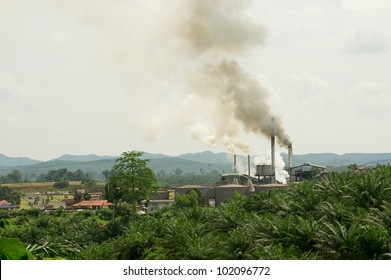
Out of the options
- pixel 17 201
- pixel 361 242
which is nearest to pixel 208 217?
pixel 361 242

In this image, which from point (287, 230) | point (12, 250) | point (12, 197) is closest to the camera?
point (12, 250)

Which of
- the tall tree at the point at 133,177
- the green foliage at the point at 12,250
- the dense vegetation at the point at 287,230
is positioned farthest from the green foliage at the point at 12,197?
the green foliage at the point at 12,250

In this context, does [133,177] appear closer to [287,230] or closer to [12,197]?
[287,230]

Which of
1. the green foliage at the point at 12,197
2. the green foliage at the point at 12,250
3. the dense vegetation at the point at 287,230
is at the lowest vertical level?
the green foliage at the point at 12,197

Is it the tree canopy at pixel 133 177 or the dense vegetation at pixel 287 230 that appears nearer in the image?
the dense vegetation at pixel 287 230

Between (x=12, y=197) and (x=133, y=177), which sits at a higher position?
(x=133, y=177)

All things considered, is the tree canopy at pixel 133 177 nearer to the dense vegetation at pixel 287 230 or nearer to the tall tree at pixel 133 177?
the tall tree at pixel 133 177

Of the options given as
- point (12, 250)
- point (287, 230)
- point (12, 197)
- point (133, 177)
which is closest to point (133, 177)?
point (133, 177)

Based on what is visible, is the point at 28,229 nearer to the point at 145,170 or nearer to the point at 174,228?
the point at 145,170

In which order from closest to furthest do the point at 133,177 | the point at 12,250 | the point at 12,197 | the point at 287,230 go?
the point at 12,250 → the point at 287,230 → the point at 133,177 → the point at 12,197

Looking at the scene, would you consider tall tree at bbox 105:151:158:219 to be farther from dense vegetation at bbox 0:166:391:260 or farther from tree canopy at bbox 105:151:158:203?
dense vegetation at bbox 0:166:391:260

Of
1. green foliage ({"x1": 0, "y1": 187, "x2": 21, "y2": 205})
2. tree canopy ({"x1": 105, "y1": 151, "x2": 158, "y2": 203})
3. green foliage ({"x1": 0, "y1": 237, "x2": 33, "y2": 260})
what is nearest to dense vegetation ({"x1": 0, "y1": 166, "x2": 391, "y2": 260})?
A: green foliage ({"x1": 0, "y1": 237, "x2": 33, "y2": 260})

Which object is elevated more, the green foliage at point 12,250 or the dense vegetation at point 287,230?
the green foliage at point 12,250

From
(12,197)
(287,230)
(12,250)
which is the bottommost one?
(12,197)
